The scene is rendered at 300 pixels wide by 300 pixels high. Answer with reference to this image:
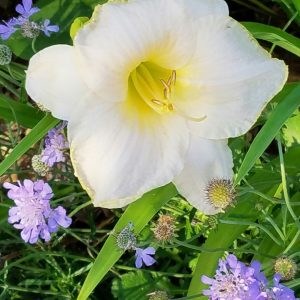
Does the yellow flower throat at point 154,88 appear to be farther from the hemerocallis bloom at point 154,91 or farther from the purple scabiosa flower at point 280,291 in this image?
the purple scabiosa flower at point 280,291

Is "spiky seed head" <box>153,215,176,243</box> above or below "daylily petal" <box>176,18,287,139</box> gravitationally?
below

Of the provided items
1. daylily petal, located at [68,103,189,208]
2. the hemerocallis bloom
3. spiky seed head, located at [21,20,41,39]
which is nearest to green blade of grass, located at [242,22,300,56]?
the hemerocallis bloom

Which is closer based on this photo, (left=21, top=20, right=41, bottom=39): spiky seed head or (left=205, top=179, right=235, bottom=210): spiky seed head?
(left=205, top=179, right=235, bottom=210): spiky seed head

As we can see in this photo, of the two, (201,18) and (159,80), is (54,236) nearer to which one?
(159,80)

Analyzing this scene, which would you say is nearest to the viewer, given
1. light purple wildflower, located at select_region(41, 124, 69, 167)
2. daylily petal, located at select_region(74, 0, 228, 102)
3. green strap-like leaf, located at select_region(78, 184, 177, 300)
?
daylily petal, located at select_region(74, 0, 228, 102)

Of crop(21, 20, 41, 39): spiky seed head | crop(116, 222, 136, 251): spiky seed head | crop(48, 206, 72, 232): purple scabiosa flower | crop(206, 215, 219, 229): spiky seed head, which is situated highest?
crop(21, 20, 41, 39): spiky seed head

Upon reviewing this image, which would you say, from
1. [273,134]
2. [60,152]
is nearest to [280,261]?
[273,134]

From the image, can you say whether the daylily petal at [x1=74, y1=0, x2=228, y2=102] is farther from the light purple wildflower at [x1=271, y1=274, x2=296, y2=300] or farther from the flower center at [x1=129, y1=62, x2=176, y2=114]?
the light purple wildflower at [x1=271, y1=274, x2=296, y2=300]

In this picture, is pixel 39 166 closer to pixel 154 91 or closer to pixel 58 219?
pixel 58 219
